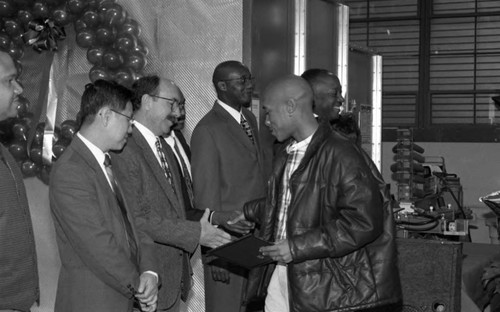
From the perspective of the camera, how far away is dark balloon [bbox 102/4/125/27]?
5004mm

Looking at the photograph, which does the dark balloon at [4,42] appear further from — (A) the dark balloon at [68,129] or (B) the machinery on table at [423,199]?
(B) the machinery on table at [423,199]

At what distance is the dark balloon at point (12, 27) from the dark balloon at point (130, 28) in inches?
27.1

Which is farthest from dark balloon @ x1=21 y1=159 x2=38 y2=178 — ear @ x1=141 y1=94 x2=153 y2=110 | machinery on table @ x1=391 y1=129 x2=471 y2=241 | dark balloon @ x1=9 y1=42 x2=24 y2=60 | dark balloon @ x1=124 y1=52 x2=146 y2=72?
machinery on table @ x1=391 y1=129 x2=471 y2=241

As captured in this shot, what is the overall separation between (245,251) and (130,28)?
234 cm

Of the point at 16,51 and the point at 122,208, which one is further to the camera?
the point at 16,51

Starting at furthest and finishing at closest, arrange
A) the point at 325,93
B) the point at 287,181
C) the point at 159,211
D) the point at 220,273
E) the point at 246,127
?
the point at 246,127, the point at 325,93, the point at 220,273, the point at 159,211, the point at 287,181

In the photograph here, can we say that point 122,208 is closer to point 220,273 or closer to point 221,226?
point 221,226

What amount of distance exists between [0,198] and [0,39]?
2612 mm

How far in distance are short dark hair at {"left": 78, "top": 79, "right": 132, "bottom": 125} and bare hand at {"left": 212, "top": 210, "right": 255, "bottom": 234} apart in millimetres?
957

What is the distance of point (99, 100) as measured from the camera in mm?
3162

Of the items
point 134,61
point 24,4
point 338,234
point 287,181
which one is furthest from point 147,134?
point 24,4

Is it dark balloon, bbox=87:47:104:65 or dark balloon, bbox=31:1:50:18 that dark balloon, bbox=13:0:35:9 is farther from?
dark balloon, bbox=87:47:104:65

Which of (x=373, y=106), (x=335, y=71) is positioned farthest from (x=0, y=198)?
(x=373, y=106)

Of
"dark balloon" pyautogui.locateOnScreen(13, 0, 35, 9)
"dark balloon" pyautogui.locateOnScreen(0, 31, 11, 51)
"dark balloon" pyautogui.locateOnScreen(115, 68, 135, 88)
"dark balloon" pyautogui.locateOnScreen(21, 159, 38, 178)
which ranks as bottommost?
"dark balloon" pyautogui.locateOnScreen(21, 159, 38, 178)
